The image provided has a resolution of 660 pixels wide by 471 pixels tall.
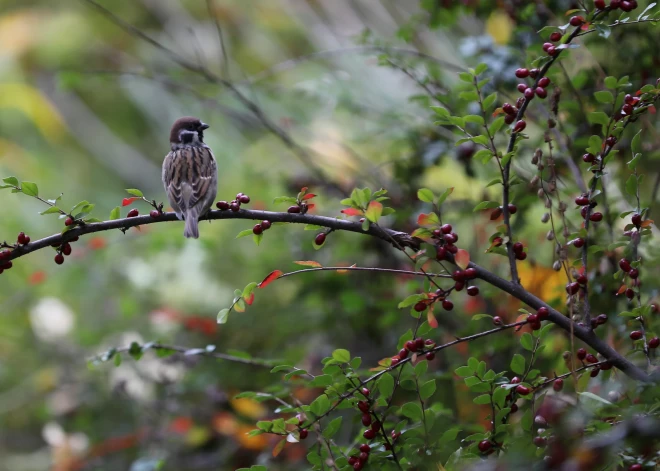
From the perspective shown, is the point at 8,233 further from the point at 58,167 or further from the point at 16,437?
the point at 58,167

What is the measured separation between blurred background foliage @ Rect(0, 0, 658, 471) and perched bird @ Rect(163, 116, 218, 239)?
0.20 m

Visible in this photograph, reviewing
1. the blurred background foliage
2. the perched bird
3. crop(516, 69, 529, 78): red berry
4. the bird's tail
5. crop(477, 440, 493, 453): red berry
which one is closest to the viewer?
crop(477, 440, 493, 453): red berry

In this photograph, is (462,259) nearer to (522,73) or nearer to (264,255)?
(522,73)

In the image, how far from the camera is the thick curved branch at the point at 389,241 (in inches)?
58.2

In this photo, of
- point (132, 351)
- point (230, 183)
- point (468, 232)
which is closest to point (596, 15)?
point (132, 351)

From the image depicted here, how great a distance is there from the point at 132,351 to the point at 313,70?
3964mm

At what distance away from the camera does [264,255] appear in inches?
153

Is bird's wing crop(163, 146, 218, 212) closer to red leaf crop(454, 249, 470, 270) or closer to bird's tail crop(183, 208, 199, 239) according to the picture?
bird's tail crop(183, 208, 199, 239)

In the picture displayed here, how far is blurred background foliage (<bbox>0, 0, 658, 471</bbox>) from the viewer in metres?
2.91

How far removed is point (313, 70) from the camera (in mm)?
5621

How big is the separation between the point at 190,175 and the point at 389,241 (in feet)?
4.60

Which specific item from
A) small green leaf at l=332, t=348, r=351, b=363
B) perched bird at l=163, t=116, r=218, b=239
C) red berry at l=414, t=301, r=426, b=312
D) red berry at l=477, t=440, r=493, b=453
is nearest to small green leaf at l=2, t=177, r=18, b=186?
perched bird at l=163, t=116, r=218, b=239

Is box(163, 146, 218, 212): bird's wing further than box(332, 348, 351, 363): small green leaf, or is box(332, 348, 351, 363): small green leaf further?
box(163, 146, 218, 212): bird's wing

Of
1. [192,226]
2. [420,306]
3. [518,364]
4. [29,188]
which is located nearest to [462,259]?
[420,306]
